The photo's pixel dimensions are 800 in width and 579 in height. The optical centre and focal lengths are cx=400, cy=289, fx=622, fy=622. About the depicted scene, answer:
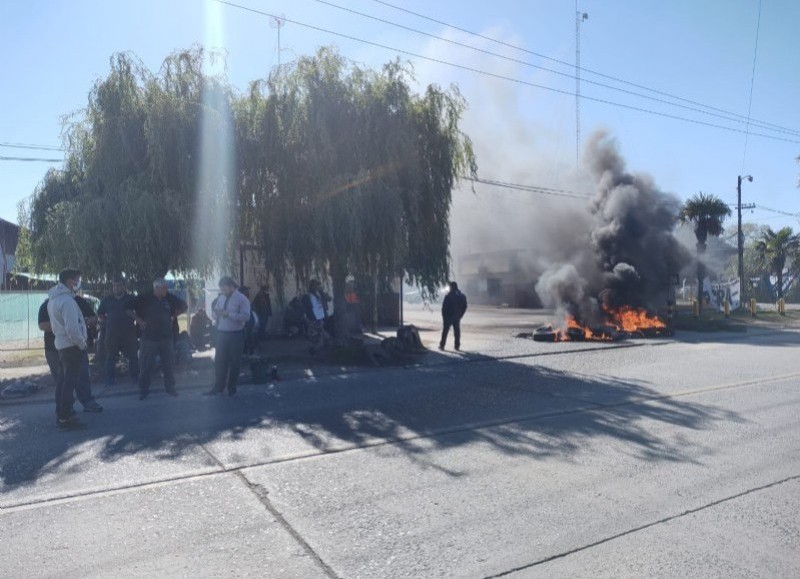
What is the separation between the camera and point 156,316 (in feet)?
26.9

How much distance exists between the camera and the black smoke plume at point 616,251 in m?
20.1

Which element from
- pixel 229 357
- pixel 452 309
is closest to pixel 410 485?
pixel 229 357

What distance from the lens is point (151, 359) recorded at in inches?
327

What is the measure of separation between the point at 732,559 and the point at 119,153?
1085 cm

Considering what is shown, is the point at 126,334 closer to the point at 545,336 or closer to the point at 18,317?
the point at 18,317

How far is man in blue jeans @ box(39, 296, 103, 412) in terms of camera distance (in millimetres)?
6881

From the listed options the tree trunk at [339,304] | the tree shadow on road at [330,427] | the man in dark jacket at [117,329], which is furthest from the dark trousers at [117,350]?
the tree trunk at [339,304]

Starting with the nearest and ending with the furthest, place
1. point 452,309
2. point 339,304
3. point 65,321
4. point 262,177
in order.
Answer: point 65,321 → point 262,177 → point 339,304 → point 452,309

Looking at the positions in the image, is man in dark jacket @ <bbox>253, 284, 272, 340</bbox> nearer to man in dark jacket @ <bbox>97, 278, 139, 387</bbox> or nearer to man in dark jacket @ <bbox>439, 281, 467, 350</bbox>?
man in dark jacket @ <bbox>439, 281, 467, 350</bbox>

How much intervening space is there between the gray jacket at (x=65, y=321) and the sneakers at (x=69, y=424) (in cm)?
77

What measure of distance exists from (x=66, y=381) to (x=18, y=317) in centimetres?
1095

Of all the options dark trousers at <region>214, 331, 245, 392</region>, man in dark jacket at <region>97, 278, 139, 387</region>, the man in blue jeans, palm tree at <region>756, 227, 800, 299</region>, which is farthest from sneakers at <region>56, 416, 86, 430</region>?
palm tree at <region>756, 227, 800, 299</region>

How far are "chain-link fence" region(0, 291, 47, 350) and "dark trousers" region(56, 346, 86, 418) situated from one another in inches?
395

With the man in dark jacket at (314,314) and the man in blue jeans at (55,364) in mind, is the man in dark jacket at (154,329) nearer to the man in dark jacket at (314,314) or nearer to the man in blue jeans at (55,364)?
the man in blue jeans at (55,364)
